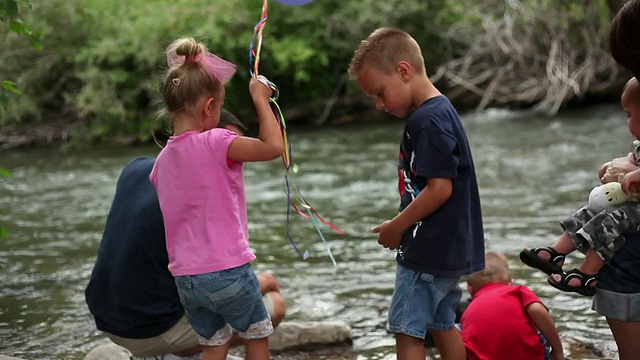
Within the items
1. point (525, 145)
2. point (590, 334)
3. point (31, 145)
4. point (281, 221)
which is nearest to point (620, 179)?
point (590, 334)

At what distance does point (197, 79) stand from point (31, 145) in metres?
13.0

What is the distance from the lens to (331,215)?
7602 millimetres

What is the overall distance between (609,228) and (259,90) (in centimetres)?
132

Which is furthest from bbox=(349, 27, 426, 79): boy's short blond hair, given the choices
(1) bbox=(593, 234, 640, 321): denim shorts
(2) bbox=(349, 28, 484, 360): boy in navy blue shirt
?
(1) bbox=(593, 234, 640, 321): denim shorts

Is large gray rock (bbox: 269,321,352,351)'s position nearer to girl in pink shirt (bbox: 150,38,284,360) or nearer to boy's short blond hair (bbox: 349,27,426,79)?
girl in pink shirt (bbox: 150,38,284,360)

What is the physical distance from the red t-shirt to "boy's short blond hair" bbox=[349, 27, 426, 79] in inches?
39.5

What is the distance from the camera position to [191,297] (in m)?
3.19

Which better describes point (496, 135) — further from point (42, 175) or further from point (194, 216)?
point (194, 216)

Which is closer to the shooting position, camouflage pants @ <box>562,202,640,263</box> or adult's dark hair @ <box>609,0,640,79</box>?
adult's dark hair @ <box>609,0,640,79</box>

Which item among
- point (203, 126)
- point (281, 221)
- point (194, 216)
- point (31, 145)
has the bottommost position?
point (31, 145)

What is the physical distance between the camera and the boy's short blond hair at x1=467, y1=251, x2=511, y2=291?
382 cm

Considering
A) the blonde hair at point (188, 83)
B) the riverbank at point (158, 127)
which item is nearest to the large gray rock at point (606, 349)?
A: the blonde hair at point (188, 83)

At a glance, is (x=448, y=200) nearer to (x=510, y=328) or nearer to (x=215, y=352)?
(x=510, y=328)

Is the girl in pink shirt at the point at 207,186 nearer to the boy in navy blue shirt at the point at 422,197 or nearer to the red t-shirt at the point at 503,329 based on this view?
the boy in navy blue shirt at the point at 422,197
